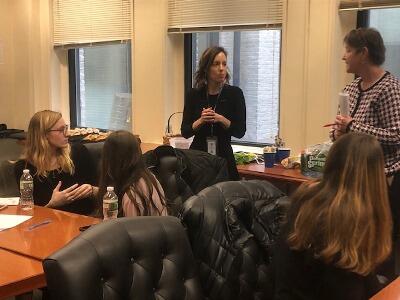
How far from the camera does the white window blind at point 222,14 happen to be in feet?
14.0

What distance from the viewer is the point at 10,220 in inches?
107

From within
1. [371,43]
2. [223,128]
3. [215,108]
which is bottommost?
[223,128]

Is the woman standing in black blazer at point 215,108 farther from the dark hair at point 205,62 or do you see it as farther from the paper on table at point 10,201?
the paper on table at point 10,201

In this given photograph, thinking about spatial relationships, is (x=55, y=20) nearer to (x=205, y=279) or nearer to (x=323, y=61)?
(x=323, y=61)

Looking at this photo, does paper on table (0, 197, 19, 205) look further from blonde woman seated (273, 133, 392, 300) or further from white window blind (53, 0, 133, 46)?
white window blind (53, 0, 133, 46)

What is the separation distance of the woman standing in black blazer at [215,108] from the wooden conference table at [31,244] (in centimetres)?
118

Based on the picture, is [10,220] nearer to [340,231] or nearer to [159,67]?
[340,231]

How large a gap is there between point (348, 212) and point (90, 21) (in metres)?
4.44

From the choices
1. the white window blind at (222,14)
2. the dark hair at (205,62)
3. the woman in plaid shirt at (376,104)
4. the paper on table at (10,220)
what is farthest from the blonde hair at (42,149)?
the white window blind at (222,14)

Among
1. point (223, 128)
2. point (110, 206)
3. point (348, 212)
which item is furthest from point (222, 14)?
point (348, 212)

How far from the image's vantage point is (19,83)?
6285mm

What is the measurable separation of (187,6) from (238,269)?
124 inches

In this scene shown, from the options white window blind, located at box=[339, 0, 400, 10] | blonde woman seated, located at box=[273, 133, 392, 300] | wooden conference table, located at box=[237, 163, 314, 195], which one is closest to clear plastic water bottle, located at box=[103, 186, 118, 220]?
blonde woman seated, located at box=[273, 133, 392, 300]

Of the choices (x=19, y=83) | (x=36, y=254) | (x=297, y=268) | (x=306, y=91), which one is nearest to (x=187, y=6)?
(x=306, y=91)
